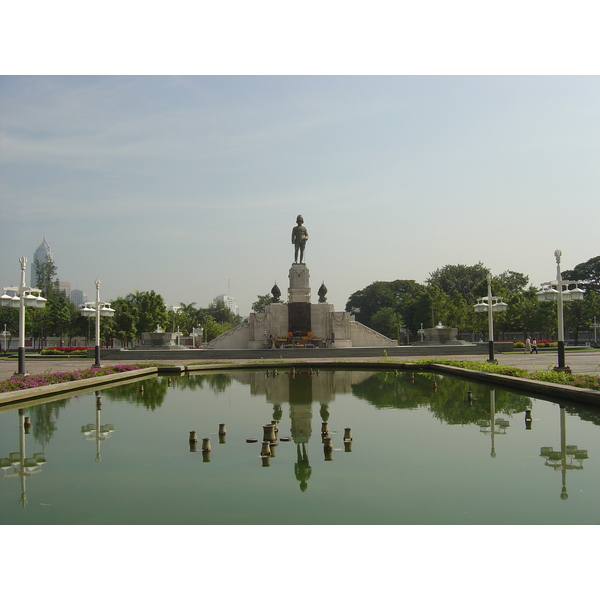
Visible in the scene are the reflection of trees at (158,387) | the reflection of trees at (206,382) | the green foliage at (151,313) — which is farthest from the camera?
the green foliage at (151,313)

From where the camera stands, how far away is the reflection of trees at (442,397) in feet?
41.3

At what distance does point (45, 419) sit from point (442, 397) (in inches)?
375

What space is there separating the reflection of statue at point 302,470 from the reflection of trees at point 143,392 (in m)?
6.34

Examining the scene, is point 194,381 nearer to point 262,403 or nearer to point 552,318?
point 262,403

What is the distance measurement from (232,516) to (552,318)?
4903 cm

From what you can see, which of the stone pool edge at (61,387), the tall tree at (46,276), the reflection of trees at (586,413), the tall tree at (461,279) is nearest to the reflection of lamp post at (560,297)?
the reflection of trees at (586,413)

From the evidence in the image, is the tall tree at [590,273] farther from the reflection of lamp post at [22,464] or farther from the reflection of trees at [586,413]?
the reflection of lamp post at [22,464]

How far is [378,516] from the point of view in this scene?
607 cm

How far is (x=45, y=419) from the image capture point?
12.2 metres

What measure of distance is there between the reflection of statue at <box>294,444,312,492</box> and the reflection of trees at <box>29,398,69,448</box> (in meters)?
4.48

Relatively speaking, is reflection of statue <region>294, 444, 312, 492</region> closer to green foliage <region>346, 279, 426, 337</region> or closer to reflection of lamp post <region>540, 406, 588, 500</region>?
reflection of lamp post <region>540, 406, 588, 500</region>

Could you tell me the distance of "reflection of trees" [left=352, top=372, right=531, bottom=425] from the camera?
41.3 feet

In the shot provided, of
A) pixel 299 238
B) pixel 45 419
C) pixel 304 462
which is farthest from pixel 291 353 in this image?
pixel 304 462

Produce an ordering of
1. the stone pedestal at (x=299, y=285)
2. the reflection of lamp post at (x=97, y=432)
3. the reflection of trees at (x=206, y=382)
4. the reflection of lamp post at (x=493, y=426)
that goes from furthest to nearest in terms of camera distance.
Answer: the stone pedestal at (x=299, y=285) → the reflection of trees at (x=206, y=382) → the reflection of lamp post at (x=493, y=426) → the reflection of lamp post at (x=97, y=432)
